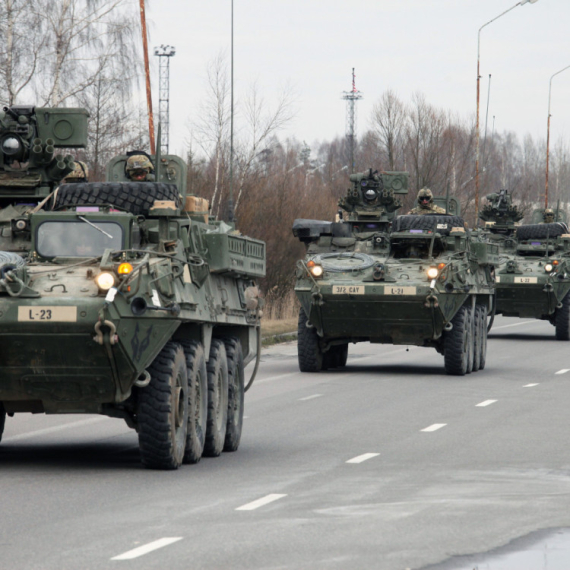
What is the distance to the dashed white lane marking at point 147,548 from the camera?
24.0 ft

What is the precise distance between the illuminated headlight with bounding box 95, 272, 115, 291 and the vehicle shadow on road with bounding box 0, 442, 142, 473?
5.57 ft

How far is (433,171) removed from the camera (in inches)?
1863

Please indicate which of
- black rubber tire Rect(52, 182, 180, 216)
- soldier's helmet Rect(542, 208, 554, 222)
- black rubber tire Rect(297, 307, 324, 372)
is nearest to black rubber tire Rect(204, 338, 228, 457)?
black rubber tire Rect(52, 182, 180, 216)

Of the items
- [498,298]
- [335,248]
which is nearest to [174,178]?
[335,248]

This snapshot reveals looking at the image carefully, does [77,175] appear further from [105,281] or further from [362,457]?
[105,281]

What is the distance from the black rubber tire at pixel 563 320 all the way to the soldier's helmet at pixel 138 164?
62.8 feet

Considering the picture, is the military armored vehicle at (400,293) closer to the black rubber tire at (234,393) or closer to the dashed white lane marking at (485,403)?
the dashed white lane marking at (485,403)

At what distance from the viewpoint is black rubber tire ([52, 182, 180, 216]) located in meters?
11.4

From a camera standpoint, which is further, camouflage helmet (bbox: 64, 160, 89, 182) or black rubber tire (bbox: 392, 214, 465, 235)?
black rubber tire (bbox: 392, 214, 465, 235)

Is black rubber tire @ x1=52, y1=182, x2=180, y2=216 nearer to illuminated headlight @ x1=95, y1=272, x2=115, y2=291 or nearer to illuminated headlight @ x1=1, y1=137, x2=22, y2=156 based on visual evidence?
illuminated headlight @ x1=95, y1=272, x2=115, y2=291

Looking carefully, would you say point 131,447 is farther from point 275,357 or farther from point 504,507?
point 275,357

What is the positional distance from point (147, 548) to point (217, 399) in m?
4.16

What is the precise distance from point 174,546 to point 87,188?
4608mm

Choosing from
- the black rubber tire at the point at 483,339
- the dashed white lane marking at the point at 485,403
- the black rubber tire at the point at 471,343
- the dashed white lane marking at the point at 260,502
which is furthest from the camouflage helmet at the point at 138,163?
the black rubber tire at the point at 483,339
